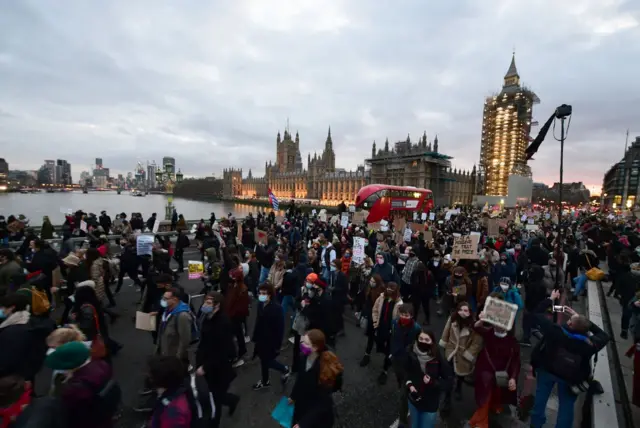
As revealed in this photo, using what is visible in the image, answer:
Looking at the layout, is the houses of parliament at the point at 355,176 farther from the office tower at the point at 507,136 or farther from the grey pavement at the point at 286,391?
the grey pavement at the point at 286,391

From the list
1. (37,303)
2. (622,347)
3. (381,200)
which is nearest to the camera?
(37,303)

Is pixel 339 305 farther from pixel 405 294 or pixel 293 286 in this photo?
pixel 405 294

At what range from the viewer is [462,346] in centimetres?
351

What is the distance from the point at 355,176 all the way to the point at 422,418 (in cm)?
8077

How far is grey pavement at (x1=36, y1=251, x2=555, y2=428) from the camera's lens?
140 inches

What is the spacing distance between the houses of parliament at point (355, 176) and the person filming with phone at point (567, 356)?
5658cm

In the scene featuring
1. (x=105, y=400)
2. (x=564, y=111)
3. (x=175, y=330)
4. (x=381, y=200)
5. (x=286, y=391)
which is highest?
(x=564, y=111)

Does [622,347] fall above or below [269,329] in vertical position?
below

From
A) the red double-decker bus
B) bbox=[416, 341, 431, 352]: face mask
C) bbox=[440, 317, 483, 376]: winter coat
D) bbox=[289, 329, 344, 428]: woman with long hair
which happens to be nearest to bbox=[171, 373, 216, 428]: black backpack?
bbox=[289, 329, 344, 428]: woman with long hair

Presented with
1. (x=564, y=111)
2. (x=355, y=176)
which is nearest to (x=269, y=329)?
(x=564, y=111)

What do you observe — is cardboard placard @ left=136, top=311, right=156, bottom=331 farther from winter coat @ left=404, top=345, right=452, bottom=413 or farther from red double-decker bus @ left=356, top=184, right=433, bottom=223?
red double-decker bus @ left=356, top=184, right=433, bottom=223

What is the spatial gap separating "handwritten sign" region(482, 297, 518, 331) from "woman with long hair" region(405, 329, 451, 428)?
2.60 feet

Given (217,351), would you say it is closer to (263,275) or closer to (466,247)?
(263,275)

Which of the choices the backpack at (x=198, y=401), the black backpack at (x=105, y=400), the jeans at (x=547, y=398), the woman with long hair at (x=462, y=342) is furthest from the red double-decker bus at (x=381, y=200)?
the black backpack at (x=105, y=400)
